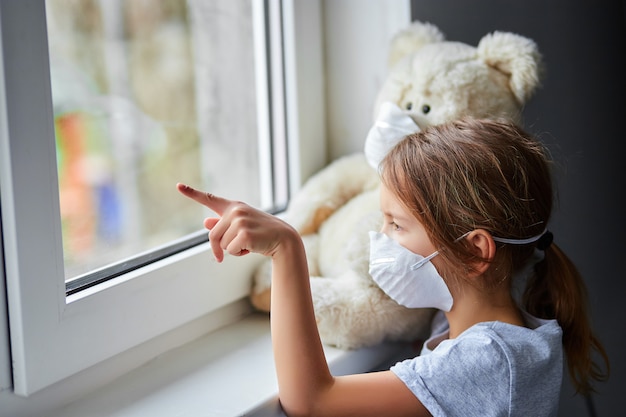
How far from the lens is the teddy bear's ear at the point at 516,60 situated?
0.98 metres

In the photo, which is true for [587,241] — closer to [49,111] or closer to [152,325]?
[152,325]

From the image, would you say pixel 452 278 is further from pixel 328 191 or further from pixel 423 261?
pixel 328 191

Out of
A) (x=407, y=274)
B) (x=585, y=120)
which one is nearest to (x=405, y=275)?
(x=407, y=274)

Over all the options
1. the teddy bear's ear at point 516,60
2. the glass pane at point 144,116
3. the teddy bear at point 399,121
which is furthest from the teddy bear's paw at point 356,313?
the teddy bear's ear at point 516,60

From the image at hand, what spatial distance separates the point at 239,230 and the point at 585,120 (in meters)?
0.71

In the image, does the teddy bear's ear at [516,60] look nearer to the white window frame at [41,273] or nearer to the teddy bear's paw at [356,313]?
the teddy bear's paw at [356,313]

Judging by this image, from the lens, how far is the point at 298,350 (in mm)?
782

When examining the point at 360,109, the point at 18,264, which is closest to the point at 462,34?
the point at 360,109

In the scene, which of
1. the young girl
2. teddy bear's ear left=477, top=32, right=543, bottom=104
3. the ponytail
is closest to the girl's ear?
the young girl

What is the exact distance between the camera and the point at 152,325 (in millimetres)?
884

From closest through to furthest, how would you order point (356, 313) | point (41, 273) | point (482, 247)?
point (41, 273) < point (482, 247) < point (356, 313)

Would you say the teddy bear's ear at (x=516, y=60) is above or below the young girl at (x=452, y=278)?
above

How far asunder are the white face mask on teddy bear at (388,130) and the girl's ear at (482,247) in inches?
7.3

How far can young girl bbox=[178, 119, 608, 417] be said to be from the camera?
0.78 meters
